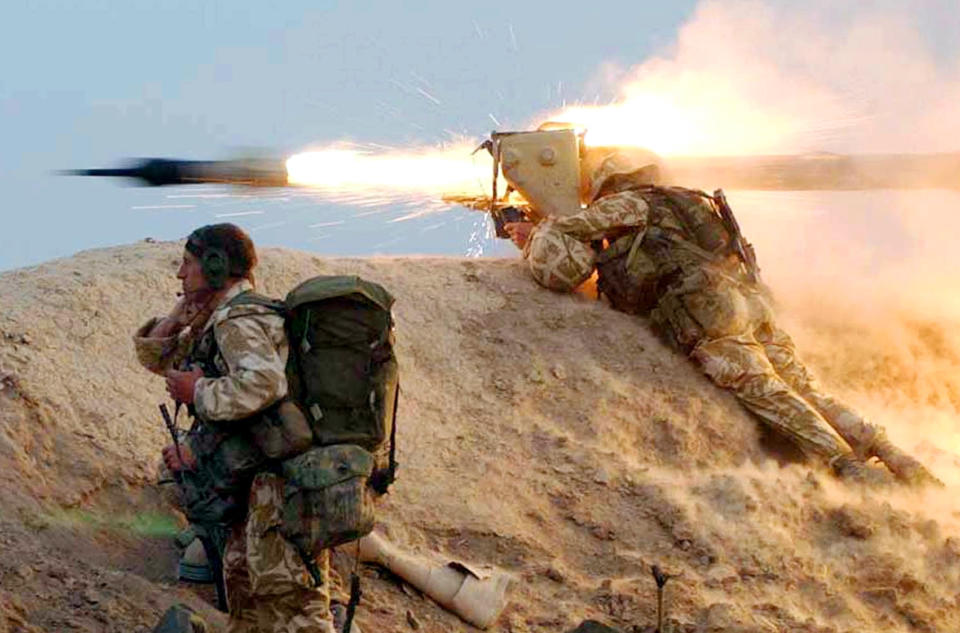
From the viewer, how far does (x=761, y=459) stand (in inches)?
428

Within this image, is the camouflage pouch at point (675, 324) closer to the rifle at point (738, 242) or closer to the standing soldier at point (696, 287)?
the standing soldier at point (696, 287)

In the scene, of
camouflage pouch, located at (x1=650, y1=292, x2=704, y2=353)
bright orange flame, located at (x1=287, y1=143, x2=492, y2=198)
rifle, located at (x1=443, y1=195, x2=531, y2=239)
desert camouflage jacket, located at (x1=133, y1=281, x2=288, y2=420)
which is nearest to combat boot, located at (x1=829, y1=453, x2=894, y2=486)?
camouflage pouch, located at (x1=650, y1=292, x2=704, y2=353)

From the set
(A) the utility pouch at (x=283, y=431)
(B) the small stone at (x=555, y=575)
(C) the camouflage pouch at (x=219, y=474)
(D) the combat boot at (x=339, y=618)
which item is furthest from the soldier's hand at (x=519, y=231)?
(A) the utility pouch at (x=283, y=431)

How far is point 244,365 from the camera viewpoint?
658 cm

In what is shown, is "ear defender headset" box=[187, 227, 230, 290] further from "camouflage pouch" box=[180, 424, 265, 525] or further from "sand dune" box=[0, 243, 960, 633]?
"sand dune" box=[0, 243, 960, 633]

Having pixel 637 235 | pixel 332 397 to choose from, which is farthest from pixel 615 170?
pixel 332 397

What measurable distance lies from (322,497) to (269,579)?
0.42 m

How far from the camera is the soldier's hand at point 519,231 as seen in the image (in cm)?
1273

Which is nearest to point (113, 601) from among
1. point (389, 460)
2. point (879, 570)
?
point (389, 460)

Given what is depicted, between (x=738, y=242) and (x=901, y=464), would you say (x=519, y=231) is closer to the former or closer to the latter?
(x=738, y=242)

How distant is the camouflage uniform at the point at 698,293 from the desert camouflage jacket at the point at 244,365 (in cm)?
520

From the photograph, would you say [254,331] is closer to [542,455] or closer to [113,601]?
[113,601]

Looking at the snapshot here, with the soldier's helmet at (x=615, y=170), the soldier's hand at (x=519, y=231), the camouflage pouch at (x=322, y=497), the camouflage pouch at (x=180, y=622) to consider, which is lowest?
the camouflage pouch at (x=180, y=622)

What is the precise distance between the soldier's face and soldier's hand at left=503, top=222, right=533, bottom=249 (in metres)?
5.77
